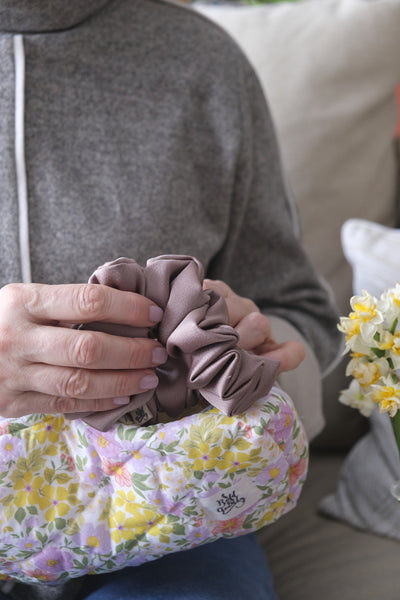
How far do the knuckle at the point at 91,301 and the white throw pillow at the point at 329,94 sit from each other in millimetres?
593

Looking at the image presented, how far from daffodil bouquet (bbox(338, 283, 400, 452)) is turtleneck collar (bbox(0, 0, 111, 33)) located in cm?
44

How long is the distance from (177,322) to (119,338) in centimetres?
5

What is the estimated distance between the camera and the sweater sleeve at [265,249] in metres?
0.77

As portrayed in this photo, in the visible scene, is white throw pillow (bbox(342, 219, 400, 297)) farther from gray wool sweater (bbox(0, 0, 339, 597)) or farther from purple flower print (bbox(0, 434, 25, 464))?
purple flower print (bbox(0, 434, 25, 464))

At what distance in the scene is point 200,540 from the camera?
52cm

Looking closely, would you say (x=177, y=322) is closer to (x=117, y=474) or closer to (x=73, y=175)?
(x=117, y=474)

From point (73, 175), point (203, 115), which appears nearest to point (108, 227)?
point (73, 175)

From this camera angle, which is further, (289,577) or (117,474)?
(289,577)

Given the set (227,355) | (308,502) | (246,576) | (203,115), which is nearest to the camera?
(227,355)

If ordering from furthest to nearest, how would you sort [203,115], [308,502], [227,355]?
[308,502]
[203,115]
[227,355]

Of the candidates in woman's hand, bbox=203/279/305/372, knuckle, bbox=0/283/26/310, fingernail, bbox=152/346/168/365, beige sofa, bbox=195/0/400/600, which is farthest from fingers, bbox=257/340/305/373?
beige sofa, bbox=195/0/400/600

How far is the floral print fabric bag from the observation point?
1.55 feet

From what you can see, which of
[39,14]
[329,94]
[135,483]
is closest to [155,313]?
[135,483]

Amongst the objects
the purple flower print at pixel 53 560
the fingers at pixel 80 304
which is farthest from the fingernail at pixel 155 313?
the purple flower print at pixel 53 560
